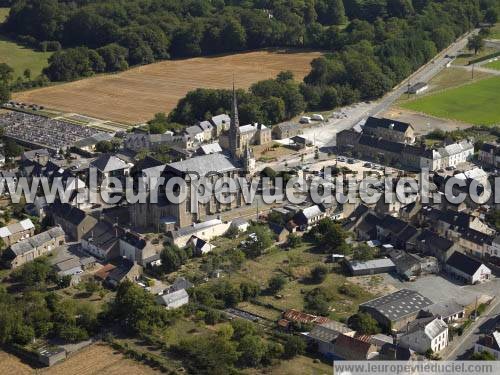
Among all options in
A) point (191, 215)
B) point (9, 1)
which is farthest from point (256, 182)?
point (9, 1)

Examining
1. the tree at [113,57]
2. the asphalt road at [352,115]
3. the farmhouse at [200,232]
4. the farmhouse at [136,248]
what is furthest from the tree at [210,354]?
the tree at [113,57]

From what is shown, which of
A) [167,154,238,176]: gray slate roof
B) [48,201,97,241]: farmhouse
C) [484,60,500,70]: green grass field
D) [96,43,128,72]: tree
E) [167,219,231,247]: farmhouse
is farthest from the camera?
[96,43,128,72]: tree

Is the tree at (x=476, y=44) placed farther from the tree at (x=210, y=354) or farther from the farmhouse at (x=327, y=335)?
the tree at (x=210, y=354)

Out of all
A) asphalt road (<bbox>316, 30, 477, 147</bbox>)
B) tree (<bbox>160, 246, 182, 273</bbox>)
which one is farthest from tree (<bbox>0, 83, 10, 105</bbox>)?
tree (<bbox>160, 246, 182, 273</bbox>)

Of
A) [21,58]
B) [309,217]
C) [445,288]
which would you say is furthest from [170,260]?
[21,58]

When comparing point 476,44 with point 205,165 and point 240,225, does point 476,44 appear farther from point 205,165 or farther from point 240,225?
point 240,225

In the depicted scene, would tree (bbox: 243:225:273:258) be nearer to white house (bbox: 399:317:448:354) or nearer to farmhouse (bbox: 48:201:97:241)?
farmhouse (bbox: 48:201:97:241)
